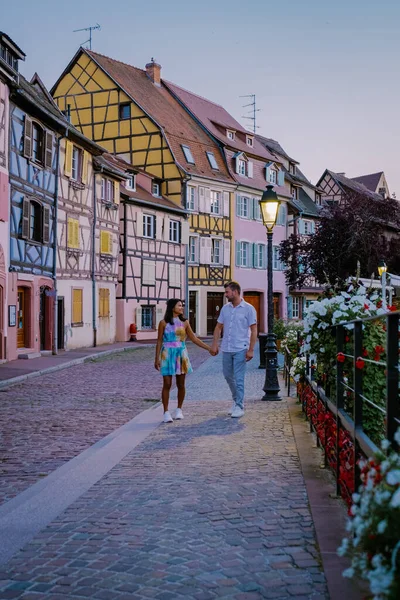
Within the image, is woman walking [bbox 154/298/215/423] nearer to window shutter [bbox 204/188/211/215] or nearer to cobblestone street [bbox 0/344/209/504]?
cobblestone street [bbox 0/344/209/504]

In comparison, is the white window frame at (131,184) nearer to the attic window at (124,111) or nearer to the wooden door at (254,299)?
the attic window at (124,111)

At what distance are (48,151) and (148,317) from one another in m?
14.3

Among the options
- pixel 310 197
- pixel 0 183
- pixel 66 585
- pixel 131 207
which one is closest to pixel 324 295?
pixel 66 585

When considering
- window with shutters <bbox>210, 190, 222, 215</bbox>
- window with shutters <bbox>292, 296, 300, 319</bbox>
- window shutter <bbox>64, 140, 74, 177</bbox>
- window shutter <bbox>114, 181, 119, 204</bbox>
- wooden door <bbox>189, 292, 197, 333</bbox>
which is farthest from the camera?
window with shutters <bbox>292, 296, 300, 319</bbox>

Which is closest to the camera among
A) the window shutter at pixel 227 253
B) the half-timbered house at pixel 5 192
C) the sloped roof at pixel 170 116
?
the half-timbered house at pixel 5 192

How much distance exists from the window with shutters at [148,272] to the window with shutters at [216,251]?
632cm

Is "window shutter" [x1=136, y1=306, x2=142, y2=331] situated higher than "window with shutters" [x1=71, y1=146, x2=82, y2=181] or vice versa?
"window with shutters" [x1=71, y1=146, x2=82, y2=181]

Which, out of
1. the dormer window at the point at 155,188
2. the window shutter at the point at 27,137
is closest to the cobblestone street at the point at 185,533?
the window shutter at the point at 27,137

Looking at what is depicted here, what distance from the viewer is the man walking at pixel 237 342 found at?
9.97m

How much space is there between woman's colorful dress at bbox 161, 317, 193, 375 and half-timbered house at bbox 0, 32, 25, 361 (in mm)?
12246

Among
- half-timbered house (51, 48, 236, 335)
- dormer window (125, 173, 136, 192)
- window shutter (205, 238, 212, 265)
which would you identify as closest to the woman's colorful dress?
dormer window (125, 173, 136, 192)

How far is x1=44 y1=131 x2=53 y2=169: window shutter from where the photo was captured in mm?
25141

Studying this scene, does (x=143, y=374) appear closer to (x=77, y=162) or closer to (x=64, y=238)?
(x=64, y=238)

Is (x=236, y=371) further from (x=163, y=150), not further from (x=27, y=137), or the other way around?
(x=163, y=150)
